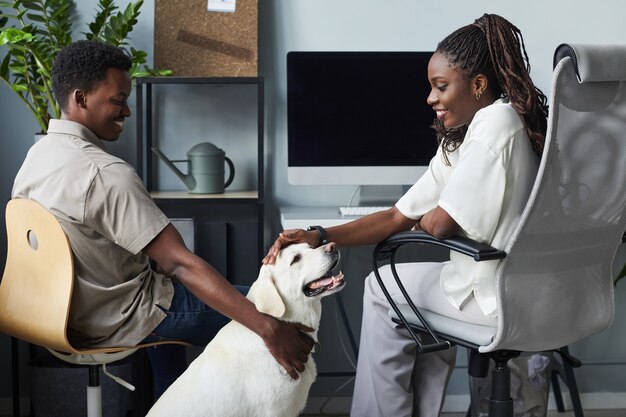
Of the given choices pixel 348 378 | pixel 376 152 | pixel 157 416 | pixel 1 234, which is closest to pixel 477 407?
pixel 348 378

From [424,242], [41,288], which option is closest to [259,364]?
[424,242]

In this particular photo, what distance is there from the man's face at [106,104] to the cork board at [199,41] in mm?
952

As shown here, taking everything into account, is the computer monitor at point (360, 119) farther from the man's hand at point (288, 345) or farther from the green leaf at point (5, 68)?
the man's hand at point (288, 345)

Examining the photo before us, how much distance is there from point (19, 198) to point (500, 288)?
116 cm

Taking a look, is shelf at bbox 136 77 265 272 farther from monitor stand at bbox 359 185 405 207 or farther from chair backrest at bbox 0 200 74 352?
chair backrest at bbox 0 200 74 352

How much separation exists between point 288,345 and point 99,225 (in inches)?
20.9

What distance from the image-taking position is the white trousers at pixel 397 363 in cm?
223

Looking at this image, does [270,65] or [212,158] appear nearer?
[212,158]

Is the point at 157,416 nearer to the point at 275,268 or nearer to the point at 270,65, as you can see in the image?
the point at 275,268

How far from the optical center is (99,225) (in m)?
2.00

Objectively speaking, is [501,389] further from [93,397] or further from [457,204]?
[93,397]

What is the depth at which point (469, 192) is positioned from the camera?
193 cm

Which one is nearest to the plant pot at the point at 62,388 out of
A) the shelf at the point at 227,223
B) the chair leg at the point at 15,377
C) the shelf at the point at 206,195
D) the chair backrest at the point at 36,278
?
the chair leg at the point at 15,377

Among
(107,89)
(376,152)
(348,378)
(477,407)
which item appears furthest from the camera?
(348,378)
